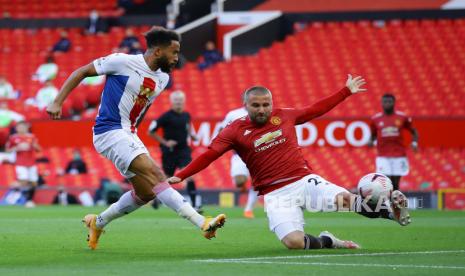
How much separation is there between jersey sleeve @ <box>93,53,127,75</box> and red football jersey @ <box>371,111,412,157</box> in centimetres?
1067

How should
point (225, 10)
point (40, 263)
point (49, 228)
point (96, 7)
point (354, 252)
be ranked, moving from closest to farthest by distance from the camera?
point (40, 263) → point (354, 252) → point (49, 228) → point (225, 10) → point (96, 7)

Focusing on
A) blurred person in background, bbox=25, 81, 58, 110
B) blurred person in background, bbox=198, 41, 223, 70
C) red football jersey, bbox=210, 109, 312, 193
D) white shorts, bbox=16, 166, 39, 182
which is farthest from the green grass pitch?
blurred person in background, bbox=198, 41, 223, 70

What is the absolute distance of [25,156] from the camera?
23.6 metres

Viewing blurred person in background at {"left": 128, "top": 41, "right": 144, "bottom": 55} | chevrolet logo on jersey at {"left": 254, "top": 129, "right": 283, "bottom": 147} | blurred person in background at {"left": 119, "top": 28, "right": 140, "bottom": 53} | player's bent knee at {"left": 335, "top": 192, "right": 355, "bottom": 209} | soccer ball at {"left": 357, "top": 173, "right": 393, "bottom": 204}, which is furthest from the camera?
blurred person in background at {"left": 119, "top": 28, "right": 140, "bottom": 53}

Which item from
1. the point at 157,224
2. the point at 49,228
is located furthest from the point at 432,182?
the point at 49,228

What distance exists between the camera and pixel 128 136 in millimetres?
10602

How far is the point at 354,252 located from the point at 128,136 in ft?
7.83

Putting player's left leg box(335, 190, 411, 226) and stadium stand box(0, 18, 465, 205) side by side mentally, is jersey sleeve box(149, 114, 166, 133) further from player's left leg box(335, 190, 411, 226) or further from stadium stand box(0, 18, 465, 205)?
player's left leg box(335, 190, 411, 226)

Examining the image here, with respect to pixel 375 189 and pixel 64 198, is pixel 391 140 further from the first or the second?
pixel 375 189

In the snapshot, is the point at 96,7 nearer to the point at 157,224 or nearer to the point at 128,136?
the point at 157,224

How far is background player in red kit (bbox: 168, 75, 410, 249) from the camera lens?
34.5ft

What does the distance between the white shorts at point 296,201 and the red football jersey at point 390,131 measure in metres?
9.92

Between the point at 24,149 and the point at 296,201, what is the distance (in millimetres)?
13876

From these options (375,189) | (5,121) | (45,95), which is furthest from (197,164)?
(45,95)
